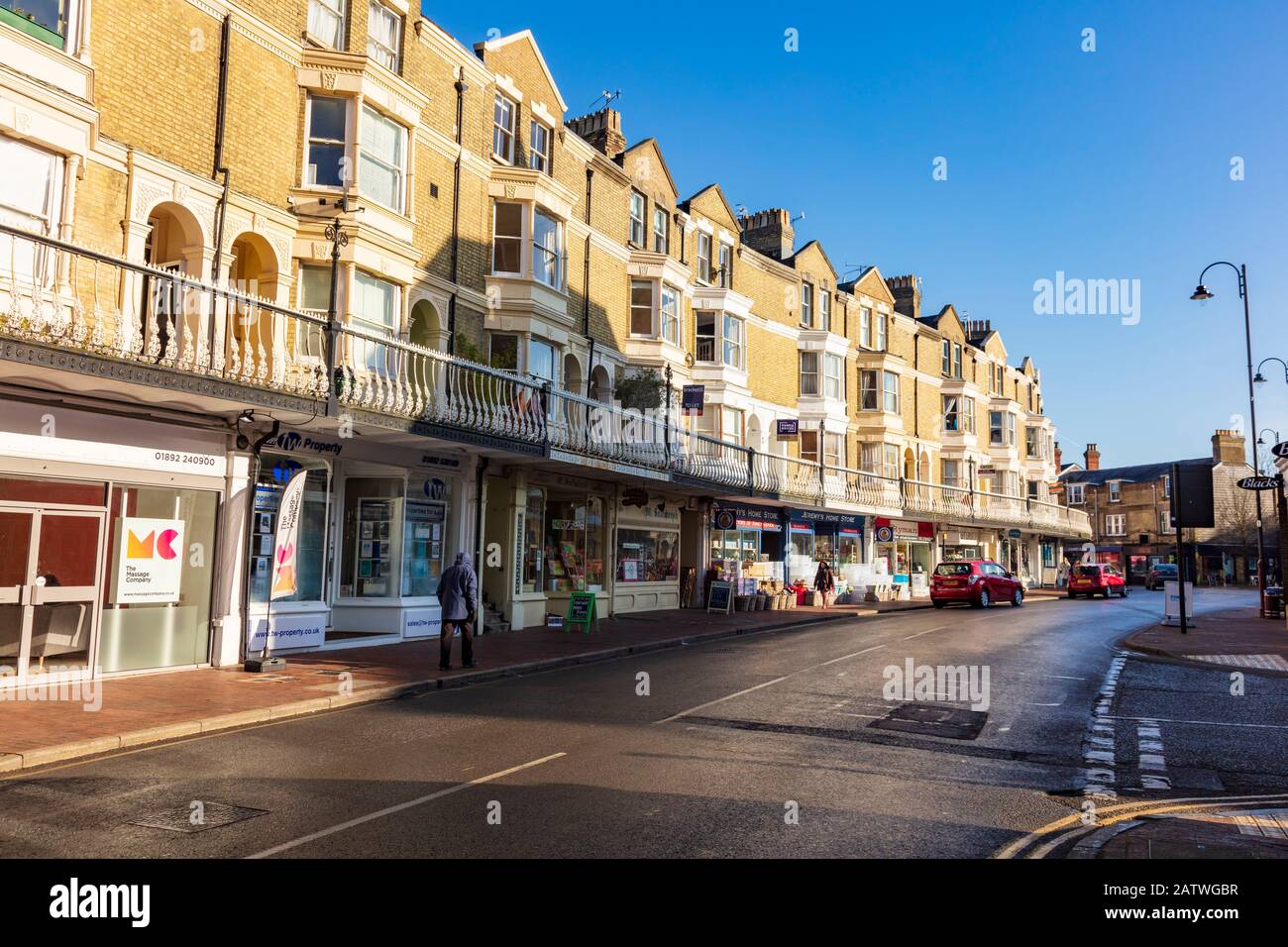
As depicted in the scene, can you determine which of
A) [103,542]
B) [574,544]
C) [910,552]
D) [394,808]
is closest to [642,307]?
[574,544]

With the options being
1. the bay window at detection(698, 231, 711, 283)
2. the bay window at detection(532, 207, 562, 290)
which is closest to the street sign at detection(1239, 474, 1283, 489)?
the bay window at detection(698, 231, 711, 283)

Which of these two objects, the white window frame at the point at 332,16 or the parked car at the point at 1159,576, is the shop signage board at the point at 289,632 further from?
Answer: the parked car at the point at 1159,576

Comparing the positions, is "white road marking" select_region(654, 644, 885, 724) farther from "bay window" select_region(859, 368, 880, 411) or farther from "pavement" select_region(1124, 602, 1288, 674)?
"bay window" select_region(859, 368, 880, 411)

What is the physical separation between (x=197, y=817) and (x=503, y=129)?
1868 centimetres

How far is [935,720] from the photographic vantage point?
10.1 m

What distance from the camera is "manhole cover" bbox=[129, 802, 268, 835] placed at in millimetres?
5785

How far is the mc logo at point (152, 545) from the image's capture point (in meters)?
12.7

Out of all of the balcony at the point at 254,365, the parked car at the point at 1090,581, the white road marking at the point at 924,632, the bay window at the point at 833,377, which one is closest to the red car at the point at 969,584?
the bay window at the point at 833,377

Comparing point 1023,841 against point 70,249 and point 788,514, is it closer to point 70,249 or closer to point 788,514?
point 70,249

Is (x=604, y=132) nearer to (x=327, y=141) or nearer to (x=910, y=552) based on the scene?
(x=327, y=141)

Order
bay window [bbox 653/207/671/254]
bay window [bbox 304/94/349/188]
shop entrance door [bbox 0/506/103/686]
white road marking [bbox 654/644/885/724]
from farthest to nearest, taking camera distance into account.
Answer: bay window [bbox 653/207/671/254]
bay window [bbox 304/94/349/188]
shop entrance door [bbox 0/506/103/686]
white road marking [bbox 654/644/885/724]

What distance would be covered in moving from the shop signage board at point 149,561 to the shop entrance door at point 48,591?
381 mm

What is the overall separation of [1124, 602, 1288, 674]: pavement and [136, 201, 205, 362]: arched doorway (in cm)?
1668
